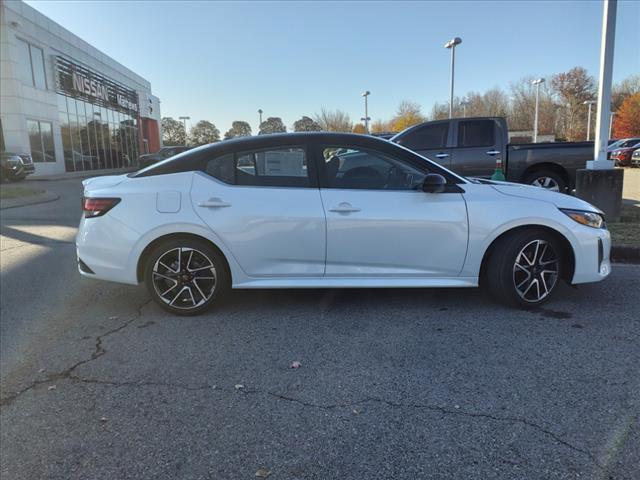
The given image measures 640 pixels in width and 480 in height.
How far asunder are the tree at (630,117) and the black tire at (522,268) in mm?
67150

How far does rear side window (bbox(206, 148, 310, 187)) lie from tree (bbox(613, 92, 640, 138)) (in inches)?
2686

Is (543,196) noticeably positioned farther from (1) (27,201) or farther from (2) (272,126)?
(2) (272,126)

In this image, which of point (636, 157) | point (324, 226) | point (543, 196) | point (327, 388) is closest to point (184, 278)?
point (324, 226)

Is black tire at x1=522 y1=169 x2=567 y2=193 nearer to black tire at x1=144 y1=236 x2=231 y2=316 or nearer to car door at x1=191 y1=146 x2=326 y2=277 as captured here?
car door at x1=191 y1=146 x2=326 y2=277

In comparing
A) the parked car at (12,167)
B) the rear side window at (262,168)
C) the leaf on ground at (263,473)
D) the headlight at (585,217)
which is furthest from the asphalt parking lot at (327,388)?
the parked car at (12,167)

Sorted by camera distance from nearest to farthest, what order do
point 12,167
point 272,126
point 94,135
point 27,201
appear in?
1. point 27,201
2. point 12,167
3. point 94,135
4. point 272,126

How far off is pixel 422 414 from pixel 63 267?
18.2 ft

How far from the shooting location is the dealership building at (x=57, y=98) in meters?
25.3

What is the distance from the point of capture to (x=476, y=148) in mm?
9547

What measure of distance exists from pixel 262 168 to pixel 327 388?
2082 mm

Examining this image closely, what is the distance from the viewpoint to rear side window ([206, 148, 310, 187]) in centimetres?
425

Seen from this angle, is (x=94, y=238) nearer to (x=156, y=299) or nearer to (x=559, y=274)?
(x=156, y=299)

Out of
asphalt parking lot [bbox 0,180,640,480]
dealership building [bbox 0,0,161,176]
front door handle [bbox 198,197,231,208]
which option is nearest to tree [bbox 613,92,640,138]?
dealership building [bbox 0,0,161,176]

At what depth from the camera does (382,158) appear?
428 centimetres
